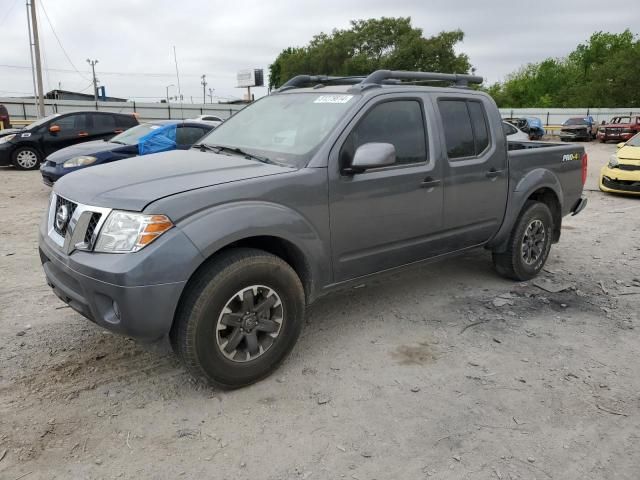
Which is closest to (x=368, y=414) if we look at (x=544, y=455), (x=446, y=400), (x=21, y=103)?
(x=446, y=400)

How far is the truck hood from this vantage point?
9.37 ft

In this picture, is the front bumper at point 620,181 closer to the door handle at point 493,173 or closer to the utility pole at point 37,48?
the door handle at point 493,173

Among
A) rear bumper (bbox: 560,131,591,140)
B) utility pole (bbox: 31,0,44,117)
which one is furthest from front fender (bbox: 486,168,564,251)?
rear bumper (bbox: 560,131,591,140)

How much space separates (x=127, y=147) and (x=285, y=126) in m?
6.38

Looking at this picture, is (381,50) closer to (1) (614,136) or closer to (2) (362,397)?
(1) (614,136)

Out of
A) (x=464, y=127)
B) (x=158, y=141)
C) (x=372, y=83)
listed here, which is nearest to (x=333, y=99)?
(x=372, y=83)

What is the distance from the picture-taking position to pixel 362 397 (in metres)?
3.14

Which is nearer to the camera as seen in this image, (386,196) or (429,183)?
(386,196)

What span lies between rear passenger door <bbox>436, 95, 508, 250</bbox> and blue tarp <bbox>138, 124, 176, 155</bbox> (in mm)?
6242

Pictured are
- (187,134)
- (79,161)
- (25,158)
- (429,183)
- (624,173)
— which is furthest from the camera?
(25,158)

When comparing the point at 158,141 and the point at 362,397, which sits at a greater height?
the point at 158,141

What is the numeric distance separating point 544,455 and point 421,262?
1.83m

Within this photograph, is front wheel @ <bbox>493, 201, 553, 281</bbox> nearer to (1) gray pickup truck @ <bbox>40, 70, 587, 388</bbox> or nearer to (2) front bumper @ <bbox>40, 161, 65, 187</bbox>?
(1) gray pickup truck @ <bbox>40, 70, 587, 388</bbox>

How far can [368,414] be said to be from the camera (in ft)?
9.73
